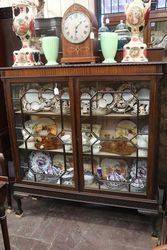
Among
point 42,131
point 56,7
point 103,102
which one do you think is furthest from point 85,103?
point 56,7

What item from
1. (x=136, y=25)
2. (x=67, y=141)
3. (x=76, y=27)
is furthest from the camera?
(x=67, y=141)

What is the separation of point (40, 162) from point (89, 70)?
2.99ft

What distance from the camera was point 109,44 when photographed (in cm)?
175

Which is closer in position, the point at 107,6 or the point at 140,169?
the point at 140,169

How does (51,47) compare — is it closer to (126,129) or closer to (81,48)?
(81,48)

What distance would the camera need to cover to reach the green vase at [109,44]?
1733mm

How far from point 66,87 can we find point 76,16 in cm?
49

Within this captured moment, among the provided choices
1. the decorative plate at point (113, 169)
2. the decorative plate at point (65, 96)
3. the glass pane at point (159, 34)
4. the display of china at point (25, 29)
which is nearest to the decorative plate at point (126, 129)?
the decorative plate at point (113, 169)

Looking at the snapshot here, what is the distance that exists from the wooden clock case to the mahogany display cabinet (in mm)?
109

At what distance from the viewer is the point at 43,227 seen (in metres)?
2.07

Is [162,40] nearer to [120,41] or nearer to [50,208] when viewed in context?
[120,41]

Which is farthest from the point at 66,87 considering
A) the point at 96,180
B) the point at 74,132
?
the point at 96,180

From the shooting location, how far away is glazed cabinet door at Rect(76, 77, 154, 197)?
1.77 m

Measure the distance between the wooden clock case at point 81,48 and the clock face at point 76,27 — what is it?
21 mm
